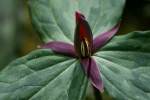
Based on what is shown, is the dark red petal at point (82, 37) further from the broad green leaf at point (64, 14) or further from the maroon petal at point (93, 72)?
the broad green leaf at point (64, 14)

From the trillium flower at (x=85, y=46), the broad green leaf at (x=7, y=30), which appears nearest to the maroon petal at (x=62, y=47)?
the trillium flower at (x=85, y=46)

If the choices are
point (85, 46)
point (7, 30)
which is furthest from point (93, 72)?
point (7, 30)

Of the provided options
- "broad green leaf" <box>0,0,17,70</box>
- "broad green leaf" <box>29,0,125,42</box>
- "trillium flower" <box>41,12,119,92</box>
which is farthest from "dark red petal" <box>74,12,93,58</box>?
"broad green leaf" <box>0,0,17,70</box>

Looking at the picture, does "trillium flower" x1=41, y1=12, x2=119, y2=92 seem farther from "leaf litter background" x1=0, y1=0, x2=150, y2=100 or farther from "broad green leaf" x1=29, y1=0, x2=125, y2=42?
"leaf litter background" x1=0, y1=0, x2=150, y2=100

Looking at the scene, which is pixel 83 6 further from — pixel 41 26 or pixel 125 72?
pixel 125 72

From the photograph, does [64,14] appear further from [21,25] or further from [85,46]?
[21,25]

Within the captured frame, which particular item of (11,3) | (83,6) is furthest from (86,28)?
(11,3)
